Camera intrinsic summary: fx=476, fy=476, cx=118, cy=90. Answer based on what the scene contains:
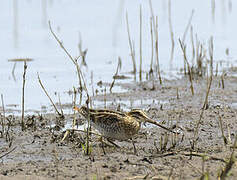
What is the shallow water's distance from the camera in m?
9.05

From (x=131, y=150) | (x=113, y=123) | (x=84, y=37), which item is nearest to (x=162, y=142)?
(x=131, y=150)

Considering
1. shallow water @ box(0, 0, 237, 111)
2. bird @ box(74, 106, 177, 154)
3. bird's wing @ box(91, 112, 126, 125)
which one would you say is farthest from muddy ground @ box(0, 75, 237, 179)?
shallow water @ box(0, 0, 237, 111)

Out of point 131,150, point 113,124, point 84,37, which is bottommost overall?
point 131,150

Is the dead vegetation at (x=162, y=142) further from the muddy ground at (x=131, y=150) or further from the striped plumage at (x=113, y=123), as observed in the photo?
the striped plumage at (x=113, y=123)

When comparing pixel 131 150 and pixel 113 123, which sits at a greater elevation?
pixel 113 123

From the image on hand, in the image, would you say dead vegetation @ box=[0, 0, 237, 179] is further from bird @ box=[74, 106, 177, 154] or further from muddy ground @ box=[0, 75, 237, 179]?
bird @ box=[74, 106, 177, 154]

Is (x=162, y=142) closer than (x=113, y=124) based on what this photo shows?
No

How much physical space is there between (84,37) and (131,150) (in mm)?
8098

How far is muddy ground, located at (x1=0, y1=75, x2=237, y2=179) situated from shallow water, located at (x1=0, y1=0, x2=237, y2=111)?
1.65 meters

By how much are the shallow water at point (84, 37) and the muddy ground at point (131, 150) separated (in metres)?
1.65

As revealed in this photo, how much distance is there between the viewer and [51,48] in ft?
39.0

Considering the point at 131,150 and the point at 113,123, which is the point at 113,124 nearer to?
the point at 113,123

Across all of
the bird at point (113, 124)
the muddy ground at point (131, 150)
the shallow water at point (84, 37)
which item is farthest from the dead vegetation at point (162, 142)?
the shallow water at point (84, 37)

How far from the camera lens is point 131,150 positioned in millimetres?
4949
